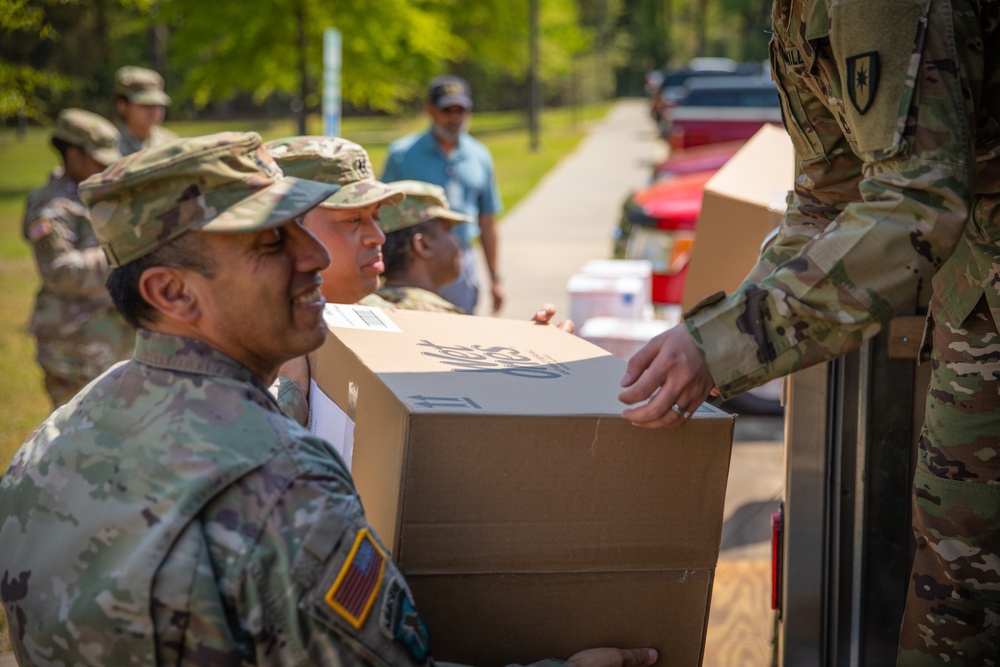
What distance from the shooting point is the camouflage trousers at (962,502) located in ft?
6.74

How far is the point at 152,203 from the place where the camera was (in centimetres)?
160

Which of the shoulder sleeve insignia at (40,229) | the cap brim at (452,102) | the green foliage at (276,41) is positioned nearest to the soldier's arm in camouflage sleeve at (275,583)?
the shoulder sleeve insignia at (40,229)

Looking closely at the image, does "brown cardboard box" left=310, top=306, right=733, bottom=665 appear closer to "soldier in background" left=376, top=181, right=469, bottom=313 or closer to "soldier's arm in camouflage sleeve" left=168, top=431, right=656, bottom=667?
"soldier's arm in camouflage sleeve" left=168, top=431, right=656, bottom=667

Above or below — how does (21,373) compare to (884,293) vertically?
below

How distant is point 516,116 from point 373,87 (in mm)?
34373

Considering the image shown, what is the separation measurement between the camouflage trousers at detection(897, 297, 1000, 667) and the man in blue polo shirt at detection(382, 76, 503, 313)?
4530 millimetres

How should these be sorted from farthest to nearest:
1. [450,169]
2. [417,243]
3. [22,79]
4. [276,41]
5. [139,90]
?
[276,41] < [22,79] < [450,169] < [139,90] < [417,243]

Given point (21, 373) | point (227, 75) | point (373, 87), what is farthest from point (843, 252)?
point (373, 87)

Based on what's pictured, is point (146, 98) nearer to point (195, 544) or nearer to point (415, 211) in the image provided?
point (415, 211)

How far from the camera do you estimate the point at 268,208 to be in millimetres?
1646

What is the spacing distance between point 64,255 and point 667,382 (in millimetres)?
4187

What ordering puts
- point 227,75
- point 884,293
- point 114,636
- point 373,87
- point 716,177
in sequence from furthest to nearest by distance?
point 373,87
point 227,75
point 716,177
point 884,293
point 114,636

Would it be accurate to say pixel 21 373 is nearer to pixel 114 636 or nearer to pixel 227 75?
pixel 227 75

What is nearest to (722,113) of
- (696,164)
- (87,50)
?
(696,164)
